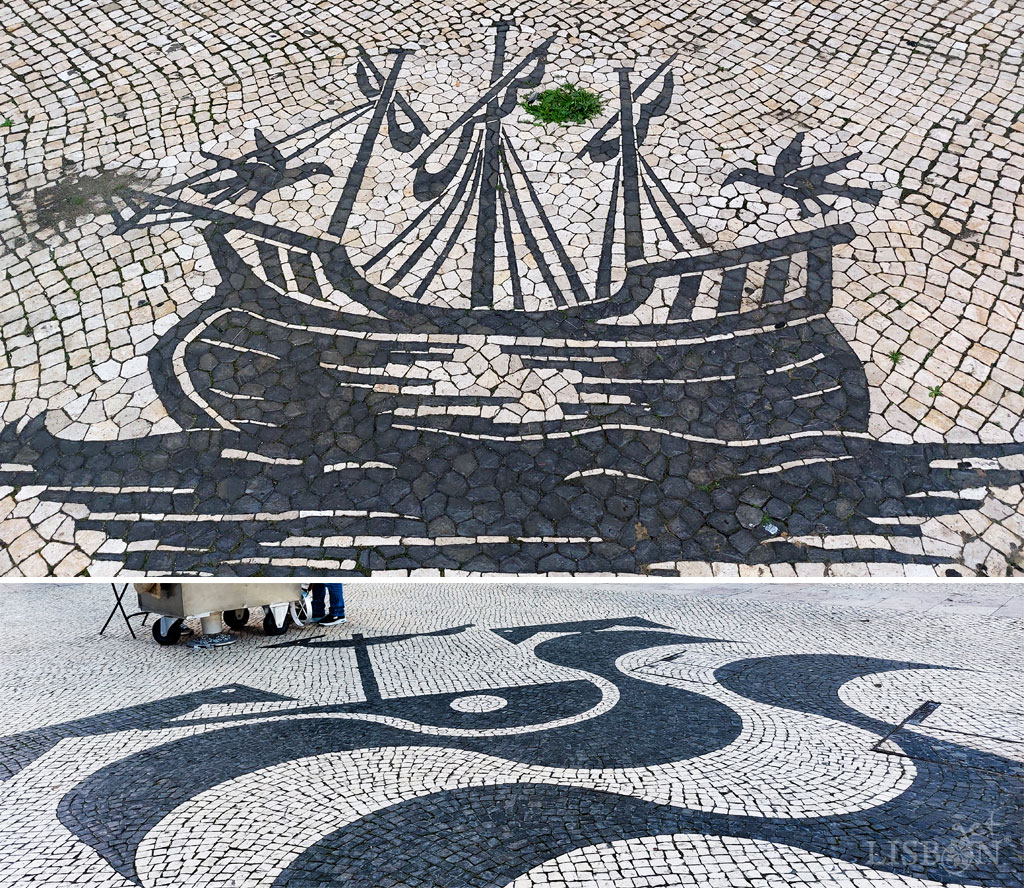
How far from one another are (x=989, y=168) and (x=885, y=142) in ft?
2.62

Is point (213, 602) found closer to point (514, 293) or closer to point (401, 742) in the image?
point (401, 742)

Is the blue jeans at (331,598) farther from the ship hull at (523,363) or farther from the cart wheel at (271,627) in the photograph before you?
the ship hull at (523,363)

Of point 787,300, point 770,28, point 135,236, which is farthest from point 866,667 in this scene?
point 770,28

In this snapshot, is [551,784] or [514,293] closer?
[551,784]

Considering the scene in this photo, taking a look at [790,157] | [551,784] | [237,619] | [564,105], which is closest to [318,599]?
[237,619]

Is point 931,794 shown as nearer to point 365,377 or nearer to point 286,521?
point 286,521

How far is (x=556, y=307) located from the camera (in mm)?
5617

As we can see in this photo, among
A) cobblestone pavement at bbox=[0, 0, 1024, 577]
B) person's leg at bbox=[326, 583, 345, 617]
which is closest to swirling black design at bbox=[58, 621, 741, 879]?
cobblestone pavement at bbox=[0, 0, 1024, 577]

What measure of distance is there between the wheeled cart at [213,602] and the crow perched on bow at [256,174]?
2984 millimetres

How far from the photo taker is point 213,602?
4.93 metres

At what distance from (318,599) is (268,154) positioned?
3605 millimetres

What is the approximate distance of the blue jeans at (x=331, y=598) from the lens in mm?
5584

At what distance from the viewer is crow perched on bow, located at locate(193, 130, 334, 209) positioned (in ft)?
21.2

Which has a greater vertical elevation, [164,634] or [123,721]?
[123,721]
